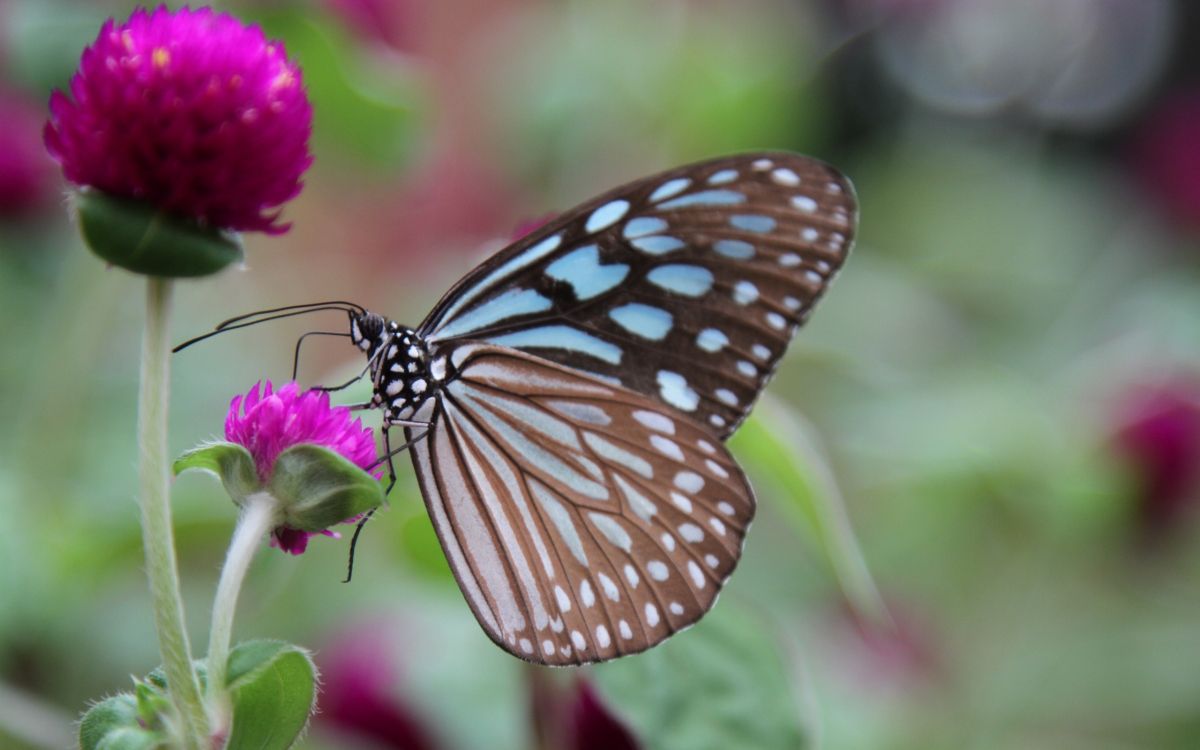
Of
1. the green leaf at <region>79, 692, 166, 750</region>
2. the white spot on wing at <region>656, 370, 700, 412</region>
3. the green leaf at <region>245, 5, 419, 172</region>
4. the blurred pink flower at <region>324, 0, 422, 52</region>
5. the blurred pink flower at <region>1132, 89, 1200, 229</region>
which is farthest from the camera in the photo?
the blurred pink flower at <region>1132, 89, 1200, 229</region>

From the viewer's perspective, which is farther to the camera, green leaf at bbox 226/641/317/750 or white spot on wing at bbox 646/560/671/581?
white spot on wing at bbox 646/560/671/581

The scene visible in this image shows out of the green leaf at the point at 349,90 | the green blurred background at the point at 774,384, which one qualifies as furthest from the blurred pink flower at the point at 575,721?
the green leaf at the point at 349,90

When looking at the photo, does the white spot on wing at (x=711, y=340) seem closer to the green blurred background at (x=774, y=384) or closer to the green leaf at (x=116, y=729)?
the green blurred background at (x=774, y=384)

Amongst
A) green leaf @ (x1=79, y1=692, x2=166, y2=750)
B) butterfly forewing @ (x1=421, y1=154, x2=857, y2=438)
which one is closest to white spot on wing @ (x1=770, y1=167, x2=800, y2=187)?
butterfly forewing @ (x1=421, y1=154, x2=857, y2=438)

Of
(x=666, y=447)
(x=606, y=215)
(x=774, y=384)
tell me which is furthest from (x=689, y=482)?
(x=774, y=384)

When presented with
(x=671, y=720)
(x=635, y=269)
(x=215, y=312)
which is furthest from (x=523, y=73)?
(x=671, y=720)

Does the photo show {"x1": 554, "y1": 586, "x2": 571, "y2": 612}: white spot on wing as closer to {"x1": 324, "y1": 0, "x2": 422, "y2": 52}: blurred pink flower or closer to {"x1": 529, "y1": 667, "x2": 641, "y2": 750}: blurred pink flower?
{"x1": 529, "y1": 667, "x2": 641, "y2": 750}: blurred pink flower

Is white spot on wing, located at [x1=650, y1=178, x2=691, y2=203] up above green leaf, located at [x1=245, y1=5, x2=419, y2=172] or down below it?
below
